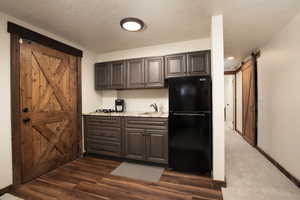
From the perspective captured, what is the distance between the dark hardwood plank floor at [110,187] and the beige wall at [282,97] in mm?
1391

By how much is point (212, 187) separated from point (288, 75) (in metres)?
2.12

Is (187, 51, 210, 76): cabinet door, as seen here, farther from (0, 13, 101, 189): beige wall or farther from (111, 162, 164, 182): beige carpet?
(0, 13, 101, 189): beige wall

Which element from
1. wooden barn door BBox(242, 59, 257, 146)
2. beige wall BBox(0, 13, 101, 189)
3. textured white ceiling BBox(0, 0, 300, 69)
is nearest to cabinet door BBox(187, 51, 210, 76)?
textured white ceiling BBox(0, 0, 300, 69)

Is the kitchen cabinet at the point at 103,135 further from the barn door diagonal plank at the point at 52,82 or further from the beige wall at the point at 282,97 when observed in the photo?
the beige wall at the point at 282,97

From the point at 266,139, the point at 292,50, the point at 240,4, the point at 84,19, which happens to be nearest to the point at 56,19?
the point at 84,19

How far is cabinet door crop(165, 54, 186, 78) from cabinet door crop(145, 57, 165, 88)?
11 centimetres

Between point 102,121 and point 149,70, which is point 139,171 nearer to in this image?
point 102,121

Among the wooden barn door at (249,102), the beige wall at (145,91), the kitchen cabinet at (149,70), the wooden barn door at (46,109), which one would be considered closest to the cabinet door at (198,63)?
the kitchen cabinet at (149,70)

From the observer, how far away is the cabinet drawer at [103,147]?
9.11 feet

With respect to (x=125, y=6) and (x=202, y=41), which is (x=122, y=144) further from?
(x=202, y=41)

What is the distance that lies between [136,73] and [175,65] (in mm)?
865

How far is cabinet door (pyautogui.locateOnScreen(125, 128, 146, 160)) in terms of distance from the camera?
2.61 m

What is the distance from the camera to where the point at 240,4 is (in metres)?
1.71

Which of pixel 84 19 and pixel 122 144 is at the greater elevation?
pixel 84 19
